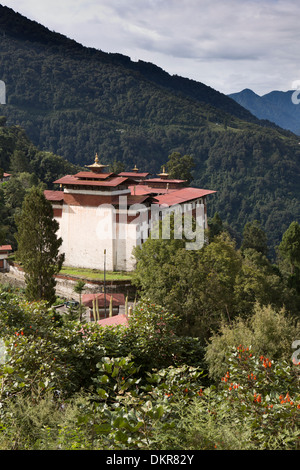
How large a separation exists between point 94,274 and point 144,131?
10103 centimetres

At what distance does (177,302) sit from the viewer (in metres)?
17.4

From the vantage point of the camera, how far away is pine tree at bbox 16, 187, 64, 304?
20.3m

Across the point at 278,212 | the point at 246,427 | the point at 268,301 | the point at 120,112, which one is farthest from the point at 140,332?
the point at 120,112

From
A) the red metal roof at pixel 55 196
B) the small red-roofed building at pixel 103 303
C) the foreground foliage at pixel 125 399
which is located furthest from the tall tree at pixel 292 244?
the foreground foliage at pixel 125 399

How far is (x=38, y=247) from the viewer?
20938mm

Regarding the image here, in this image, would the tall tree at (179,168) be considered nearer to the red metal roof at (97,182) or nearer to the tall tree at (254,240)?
the tall tree at (254,240)

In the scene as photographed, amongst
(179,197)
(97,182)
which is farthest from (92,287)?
(179,197)

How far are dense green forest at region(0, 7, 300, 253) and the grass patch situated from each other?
60192mm

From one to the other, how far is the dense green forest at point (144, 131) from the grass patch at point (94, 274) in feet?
197

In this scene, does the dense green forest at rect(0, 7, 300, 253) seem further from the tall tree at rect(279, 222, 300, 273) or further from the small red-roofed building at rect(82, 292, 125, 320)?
the small red-roofed building at rect(82, 292, 125, 320)

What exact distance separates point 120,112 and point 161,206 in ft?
353

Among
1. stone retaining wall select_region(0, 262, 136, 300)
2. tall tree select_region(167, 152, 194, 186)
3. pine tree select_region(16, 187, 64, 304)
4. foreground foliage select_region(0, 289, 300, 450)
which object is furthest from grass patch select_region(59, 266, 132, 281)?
tall tree select_region(167, 152, 194, 186)
